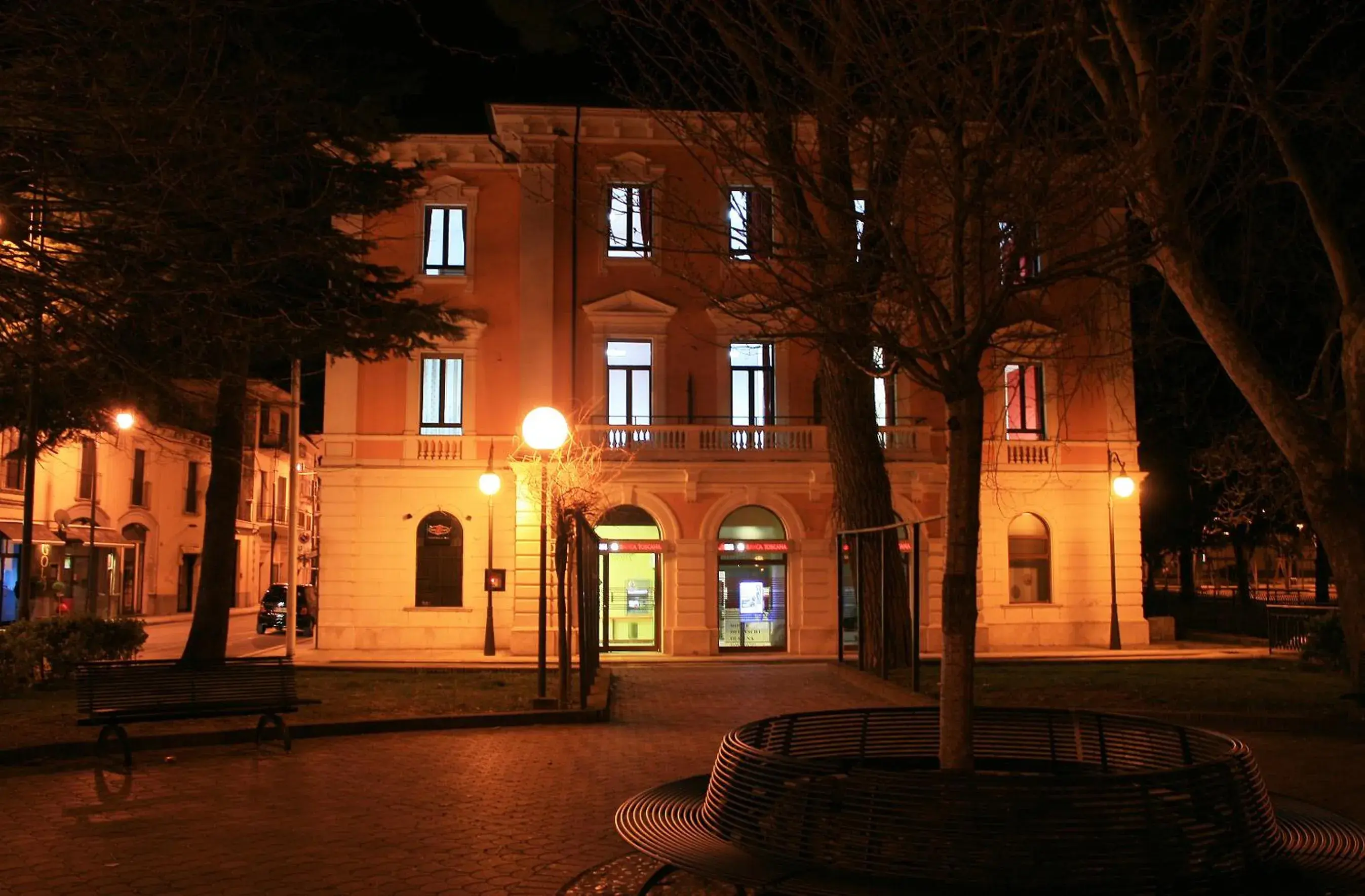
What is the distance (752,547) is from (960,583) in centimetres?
2455

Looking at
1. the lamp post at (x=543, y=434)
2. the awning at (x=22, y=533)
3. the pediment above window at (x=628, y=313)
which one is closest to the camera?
the lamp post at (x=543, y=434)

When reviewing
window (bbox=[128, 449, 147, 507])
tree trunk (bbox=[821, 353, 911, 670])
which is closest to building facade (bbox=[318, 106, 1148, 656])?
→ tree trunk (bbox=[821, 353, 911, 670])

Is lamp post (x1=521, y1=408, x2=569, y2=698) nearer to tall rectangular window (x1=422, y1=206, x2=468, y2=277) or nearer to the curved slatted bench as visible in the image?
the curved slatted bench

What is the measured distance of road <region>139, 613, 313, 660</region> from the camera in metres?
31.8

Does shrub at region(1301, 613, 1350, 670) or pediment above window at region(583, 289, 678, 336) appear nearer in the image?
shrub at region(1301, 613, 1350, 670)

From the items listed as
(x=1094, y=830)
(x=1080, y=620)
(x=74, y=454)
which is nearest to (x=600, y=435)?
(x=1080, y=620)

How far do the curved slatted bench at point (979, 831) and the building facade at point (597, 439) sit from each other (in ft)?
80.4

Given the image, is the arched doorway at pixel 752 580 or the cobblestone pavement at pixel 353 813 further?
the arched doorway at pixel 752 580

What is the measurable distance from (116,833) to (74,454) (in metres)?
45.6

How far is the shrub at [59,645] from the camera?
17297 millimetres

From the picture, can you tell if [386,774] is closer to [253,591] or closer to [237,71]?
[237,71]

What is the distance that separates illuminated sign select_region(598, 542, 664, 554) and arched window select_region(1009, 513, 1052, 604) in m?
10.1

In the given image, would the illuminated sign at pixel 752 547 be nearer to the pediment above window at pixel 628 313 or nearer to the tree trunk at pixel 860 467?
the pediment above window at pixel 628 313

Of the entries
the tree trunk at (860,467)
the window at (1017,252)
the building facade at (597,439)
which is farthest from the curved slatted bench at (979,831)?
the building facade at (597,439)
